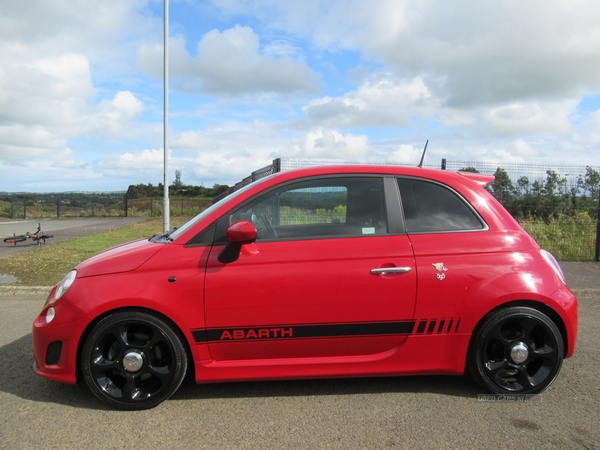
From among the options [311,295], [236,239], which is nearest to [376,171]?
[311,295]

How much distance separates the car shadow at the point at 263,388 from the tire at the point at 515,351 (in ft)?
0.76

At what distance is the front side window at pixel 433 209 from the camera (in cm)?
338

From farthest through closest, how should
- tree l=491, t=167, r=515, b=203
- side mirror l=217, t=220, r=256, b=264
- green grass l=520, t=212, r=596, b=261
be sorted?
green grass l=520, t=212, r=596, b=261
tree l=491, t=167, r=515, b=203
side mirror l=217, t=220, r=256, b=264

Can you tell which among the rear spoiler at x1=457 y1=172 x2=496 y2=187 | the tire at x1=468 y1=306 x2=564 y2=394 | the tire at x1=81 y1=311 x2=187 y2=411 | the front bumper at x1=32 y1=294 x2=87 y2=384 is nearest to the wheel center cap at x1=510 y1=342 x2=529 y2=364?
the tire at x1=468 y1=306 x2=564 y2=394

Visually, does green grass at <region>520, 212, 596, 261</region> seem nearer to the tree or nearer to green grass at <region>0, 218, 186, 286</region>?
the tree

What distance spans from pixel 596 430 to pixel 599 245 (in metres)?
7.86

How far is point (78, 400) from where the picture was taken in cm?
334

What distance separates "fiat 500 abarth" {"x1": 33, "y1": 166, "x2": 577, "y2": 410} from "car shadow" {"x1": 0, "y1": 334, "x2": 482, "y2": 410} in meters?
0.23

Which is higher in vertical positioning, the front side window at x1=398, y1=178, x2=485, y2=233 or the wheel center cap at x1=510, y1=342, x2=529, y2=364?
the front side window at x1=398, y1=178, x2=485, y2=233

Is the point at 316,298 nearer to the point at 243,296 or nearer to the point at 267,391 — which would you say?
the point at 243,296

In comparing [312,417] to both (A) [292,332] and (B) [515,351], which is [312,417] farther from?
(B) [515,351]

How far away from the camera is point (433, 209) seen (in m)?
3.44

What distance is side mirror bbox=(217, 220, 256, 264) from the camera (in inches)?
120

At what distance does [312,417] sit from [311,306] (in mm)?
729
